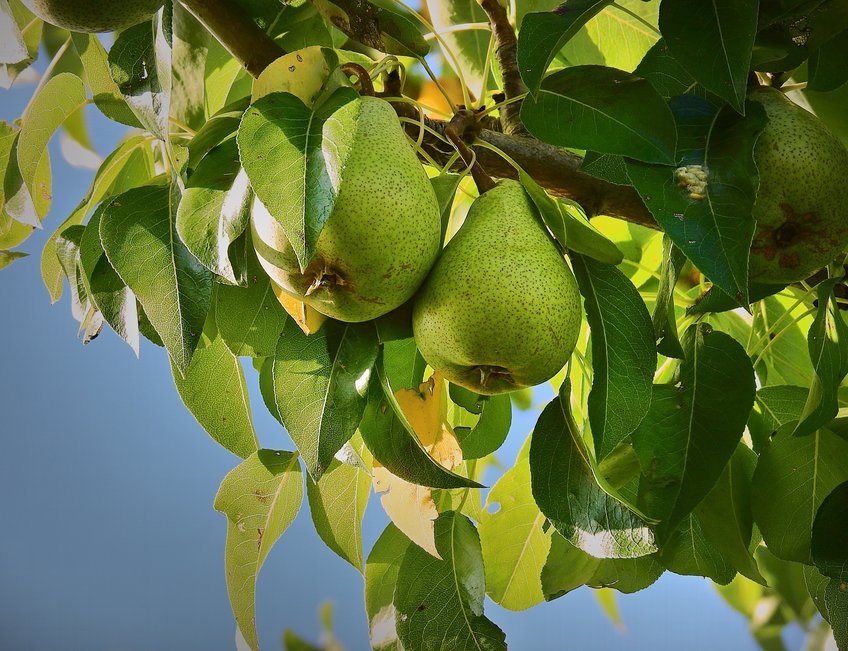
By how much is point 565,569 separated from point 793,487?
0.52ft

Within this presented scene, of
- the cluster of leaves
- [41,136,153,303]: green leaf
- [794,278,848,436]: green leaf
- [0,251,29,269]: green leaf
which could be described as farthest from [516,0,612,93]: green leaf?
[0,251,29,269]: green leaf

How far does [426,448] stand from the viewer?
516 millimetres

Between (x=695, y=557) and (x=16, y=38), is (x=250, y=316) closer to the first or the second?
(x=16, y=38)

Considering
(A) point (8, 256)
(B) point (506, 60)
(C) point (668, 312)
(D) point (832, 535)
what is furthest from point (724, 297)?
(A) point (8, 256)

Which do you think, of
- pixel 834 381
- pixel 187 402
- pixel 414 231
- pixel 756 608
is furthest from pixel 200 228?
pixel 756 608

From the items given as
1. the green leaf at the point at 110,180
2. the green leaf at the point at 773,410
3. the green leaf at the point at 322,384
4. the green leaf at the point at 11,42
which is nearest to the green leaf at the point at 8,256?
the green leaf at the point at 110,180

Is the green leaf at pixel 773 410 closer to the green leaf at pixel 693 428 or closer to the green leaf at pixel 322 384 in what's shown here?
the green leaf at pixel 693 428

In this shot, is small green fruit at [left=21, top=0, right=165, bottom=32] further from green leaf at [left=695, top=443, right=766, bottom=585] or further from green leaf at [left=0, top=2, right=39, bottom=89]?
green leaf at [left=695, top=443, right=766, bottom=585]

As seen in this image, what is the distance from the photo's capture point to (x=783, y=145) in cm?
44

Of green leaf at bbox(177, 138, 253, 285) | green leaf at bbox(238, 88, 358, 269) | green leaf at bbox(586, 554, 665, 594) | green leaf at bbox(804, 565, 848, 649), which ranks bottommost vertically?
green leaf at bbox(586, 554, 665, 594)

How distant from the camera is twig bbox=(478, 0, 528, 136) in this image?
64 centimetres

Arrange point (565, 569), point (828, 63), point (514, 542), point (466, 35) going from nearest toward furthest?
point (828, 63), point (565, 569), point (514, 542), point (466, 35)

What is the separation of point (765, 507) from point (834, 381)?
94 mm

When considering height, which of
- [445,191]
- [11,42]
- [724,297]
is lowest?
[724,297]
